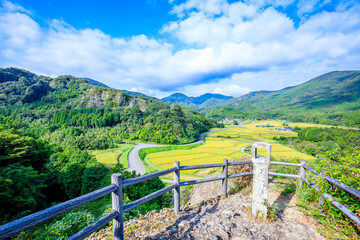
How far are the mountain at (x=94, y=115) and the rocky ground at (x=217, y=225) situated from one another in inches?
2344

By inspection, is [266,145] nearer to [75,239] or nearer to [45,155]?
[75,239]

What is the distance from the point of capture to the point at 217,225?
12.2 feet

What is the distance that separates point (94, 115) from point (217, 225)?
4157 inches

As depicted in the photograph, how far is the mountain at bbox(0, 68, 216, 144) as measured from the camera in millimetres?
71625

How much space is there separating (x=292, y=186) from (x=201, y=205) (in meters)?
3.96

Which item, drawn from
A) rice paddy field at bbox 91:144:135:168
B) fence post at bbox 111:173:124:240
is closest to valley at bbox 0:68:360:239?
rice paddy field at bbox 91:144:135:168

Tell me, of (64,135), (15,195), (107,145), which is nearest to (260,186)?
(15,195)

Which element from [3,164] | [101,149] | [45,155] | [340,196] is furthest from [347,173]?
[101,149]

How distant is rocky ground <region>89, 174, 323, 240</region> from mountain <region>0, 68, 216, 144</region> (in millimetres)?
59536

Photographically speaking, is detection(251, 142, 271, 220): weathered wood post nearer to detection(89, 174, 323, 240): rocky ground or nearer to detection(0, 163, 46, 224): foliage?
detection(89, 174, 323, 240): rocky ground

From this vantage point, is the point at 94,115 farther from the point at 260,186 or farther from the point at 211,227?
the point at 260,186

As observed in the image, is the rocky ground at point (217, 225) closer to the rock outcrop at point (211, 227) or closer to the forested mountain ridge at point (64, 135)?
the rock outcrop at point (211, 227)

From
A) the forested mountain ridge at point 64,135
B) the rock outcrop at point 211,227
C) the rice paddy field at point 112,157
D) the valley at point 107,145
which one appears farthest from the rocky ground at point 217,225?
the rice paddy field at point 112,157

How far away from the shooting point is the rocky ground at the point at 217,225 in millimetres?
3434
